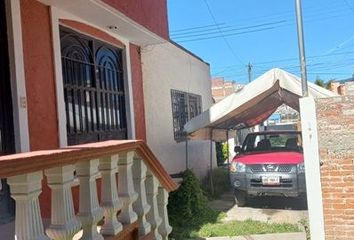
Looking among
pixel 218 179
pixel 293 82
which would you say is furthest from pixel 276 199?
pixel 293 82

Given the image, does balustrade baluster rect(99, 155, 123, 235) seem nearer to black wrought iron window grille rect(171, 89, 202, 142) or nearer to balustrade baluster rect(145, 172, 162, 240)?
balustrade baluster rect(145, 172, 162, 240)

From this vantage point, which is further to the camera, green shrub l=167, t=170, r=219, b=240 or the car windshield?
the car windshield

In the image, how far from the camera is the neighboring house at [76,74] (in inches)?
181

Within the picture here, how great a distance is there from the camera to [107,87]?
725cm

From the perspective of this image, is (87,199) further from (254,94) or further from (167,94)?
(167,94)

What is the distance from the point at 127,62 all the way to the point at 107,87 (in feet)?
2.86

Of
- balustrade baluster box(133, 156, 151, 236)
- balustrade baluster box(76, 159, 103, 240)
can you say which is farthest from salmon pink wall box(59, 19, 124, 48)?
balustrade baluster box(76, 159, 103, 240)

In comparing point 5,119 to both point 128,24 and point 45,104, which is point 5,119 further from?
point 128,24

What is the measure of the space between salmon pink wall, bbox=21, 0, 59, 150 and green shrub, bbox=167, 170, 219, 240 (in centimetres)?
400

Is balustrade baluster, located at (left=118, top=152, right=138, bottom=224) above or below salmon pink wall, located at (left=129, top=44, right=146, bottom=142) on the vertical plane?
below

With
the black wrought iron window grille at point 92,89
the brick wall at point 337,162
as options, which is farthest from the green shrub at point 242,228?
the black wrought iron window grille at point 92,89

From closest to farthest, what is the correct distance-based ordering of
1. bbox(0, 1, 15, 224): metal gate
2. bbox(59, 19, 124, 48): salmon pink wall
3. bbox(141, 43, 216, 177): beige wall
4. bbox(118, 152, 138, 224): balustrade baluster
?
1. bbox(118, 152, 138, 224): balustrade baluster
2. bbox(0, 1, 15, 224): metal gate
3. bbox(59, 19, 124, 48): salmon pink wall
4. bbox(141, 43, 216, 177): beige wall

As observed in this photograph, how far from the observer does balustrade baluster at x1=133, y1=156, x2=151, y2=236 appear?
359 cm

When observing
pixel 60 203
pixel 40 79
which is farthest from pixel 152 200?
pixel 40 79
